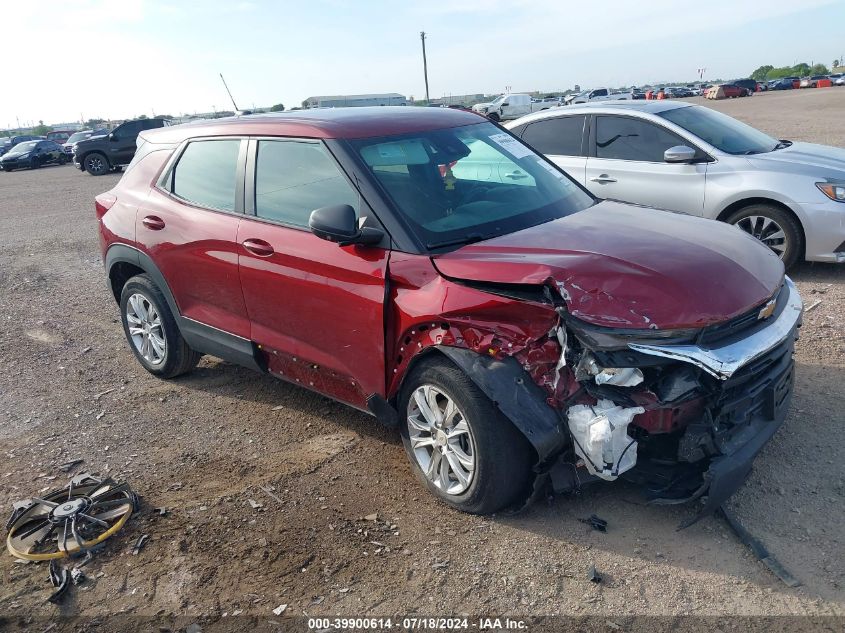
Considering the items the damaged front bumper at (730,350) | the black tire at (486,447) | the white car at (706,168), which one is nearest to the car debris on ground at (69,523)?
the black tire at (486,447)

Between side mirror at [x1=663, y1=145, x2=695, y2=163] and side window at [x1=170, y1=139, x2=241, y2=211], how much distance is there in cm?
415

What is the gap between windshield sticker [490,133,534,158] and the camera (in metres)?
4.64

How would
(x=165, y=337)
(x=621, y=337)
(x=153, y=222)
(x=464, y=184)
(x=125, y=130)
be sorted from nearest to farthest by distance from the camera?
(x=621, y=337)
(x=464, y=184)
(x=153, y=222)
(x=165, y=337)
(x=125, y=130)

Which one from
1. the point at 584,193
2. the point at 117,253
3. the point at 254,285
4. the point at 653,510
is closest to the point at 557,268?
the point at 653,510

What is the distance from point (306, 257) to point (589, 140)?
15.3 feet

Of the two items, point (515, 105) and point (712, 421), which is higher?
point (712, 421)

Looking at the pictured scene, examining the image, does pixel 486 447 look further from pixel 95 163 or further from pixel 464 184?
pixel 95 163

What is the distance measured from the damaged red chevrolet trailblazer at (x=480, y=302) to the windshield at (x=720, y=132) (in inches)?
123

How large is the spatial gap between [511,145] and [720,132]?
3.58 metres

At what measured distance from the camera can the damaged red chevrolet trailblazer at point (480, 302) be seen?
3.09 metres

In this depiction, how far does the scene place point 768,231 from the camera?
6.68 metres

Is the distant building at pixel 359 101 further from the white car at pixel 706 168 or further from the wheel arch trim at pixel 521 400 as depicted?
the wheel arch trim at pixel 521 400

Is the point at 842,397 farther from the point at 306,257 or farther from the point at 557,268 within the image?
the point at 306,257

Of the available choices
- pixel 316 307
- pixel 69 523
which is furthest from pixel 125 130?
pixel 69 523
